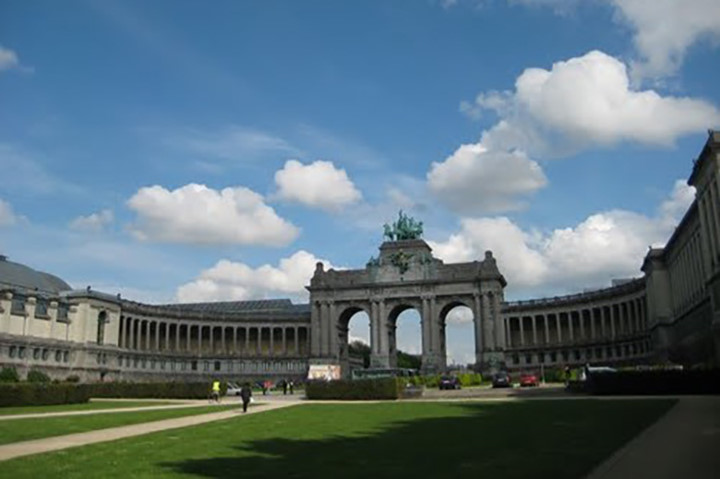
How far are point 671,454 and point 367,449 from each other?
29.0 ft

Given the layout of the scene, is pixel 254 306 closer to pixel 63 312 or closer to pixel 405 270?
pixel 405 270

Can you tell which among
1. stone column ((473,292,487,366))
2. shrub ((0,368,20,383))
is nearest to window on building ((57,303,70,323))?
shrub ((0,368,20,383))

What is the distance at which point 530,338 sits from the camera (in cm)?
13662

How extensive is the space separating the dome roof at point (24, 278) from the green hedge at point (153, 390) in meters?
52.5

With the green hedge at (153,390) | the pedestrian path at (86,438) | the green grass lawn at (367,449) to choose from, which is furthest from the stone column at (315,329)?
the green grass lawn at (367,449)

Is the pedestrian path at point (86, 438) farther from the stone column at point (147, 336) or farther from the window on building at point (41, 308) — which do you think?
the stone column at point (147, 336)

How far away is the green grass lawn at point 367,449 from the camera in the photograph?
17141mm

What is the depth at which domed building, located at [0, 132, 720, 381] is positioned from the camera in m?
98.1

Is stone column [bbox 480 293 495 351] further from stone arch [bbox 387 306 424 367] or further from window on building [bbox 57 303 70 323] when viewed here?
window on building [bbox 57 303 70 323]

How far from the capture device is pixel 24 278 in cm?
12288

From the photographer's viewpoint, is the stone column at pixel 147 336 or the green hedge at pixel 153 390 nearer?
the green hedge at pixel 153 390

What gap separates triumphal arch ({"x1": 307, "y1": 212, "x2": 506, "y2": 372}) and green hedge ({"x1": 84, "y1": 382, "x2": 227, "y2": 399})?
62645 millimetres

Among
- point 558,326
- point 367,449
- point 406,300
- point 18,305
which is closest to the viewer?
point 367,449

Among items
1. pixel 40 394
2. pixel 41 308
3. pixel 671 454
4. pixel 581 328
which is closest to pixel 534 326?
pixel 581 328
